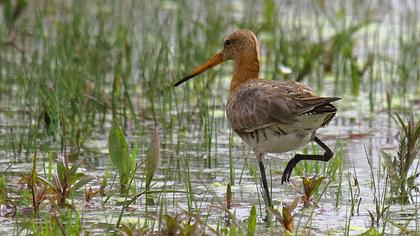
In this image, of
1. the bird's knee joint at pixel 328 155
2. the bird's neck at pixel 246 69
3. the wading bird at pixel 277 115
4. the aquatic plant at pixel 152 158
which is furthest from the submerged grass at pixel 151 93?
the bird's neck at pixel 246 69

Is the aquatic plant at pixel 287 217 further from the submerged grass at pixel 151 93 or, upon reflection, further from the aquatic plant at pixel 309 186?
the aquatic plant at pixel 309 186

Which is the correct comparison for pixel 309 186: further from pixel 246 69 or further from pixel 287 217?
pixel 246 69

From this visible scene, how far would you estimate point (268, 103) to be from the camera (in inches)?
233

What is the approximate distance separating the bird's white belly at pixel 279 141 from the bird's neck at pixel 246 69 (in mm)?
906

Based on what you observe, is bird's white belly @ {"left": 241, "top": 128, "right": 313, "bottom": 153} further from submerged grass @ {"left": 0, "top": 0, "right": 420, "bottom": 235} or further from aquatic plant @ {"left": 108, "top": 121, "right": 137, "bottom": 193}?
aquatic plant @ {"left": 108, "top": 121, "right": 137, "bottom": 193}

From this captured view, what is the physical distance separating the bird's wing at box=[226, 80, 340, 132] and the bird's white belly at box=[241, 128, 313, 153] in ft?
0.26

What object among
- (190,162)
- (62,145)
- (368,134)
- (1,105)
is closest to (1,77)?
(1,105)

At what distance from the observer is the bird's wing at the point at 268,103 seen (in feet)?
18.7

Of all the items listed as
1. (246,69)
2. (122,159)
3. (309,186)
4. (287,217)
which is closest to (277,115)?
(309,186)

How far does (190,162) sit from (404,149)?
1.60m

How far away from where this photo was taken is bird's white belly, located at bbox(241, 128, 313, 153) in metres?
5.92

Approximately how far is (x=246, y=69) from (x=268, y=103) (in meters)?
1.16

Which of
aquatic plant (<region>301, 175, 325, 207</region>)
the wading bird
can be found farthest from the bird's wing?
aquatic plant (<region>301, 175, 325, 207</region>)

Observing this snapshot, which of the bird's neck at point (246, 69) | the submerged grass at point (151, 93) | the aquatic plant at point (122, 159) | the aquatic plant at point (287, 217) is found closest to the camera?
the aquatic plant at point (287, 217)
